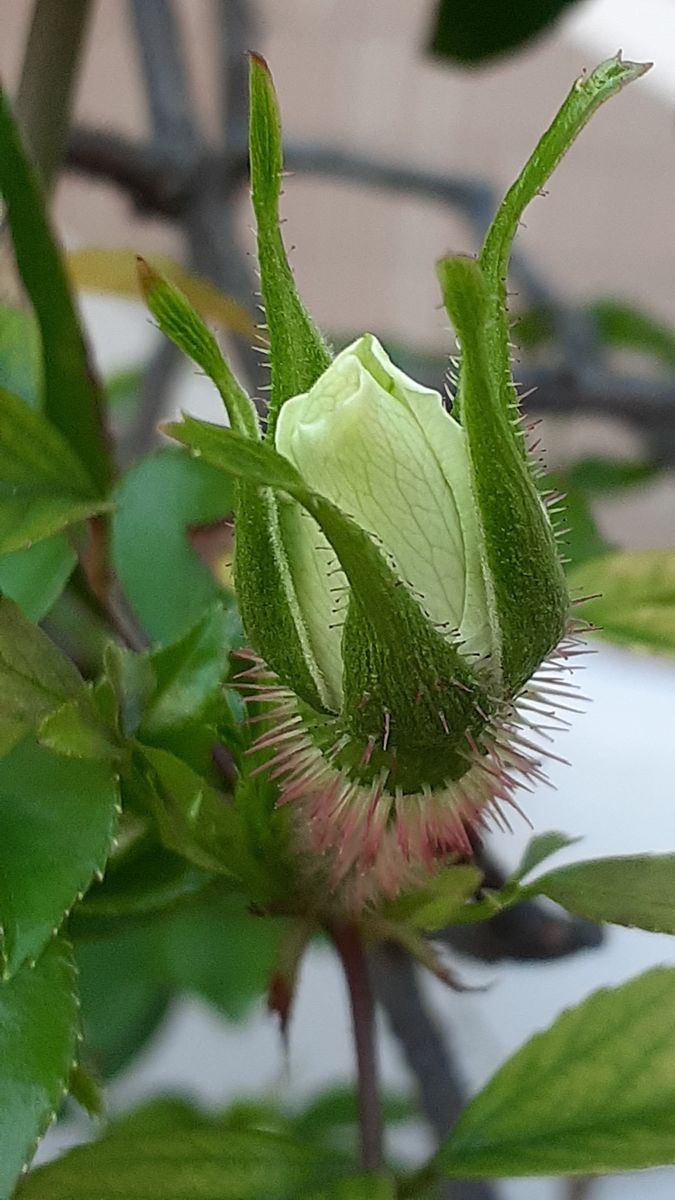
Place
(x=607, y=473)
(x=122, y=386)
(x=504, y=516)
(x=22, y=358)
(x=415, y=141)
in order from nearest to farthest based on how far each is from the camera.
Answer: (x=504, y=516) → (x=22, y=358) → (x=607, y=473) → (x=122, y=386) → (x=415, y=141)

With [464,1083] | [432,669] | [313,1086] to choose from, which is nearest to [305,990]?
[313,1086]

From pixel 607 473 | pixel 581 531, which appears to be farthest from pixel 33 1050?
pixel 607 473

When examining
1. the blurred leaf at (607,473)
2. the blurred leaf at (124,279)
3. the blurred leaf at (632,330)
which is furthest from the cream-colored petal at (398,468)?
the blurred leaf at (632,330)

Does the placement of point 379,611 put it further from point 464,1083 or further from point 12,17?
point 12,17

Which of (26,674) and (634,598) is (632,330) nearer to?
(634,598)

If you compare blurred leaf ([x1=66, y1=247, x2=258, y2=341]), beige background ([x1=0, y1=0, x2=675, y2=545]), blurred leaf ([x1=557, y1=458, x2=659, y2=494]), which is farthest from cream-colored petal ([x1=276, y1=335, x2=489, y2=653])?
beige background ([x1=0, y1=0, x2=675, y2=545])

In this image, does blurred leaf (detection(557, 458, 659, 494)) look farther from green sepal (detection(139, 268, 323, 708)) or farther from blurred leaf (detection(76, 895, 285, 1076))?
green sepal (detection(139, 268, 323, 708))

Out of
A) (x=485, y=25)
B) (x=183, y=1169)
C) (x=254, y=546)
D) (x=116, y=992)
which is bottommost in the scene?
(x=116, y=992)
